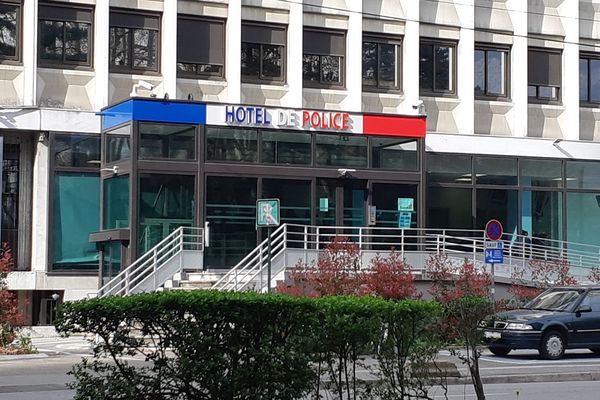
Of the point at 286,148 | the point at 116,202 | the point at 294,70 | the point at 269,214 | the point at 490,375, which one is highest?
the point at 294,70

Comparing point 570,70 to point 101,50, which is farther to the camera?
point 570,70

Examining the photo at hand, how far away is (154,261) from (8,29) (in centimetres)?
819

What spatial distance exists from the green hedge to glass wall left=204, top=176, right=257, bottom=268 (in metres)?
20.8

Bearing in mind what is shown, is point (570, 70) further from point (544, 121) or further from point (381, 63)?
point (381, 63)

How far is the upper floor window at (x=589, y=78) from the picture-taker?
40.2 metres

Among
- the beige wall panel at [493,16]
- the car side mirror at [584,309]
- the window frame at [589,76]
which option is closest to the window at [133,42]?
the beige wall panel at [493,16]

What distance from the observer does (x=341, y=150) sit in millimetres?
33312

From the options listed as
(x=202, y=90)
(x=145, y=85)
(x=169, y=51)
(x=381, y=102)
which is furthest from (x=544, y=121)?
(x=145, y=85)

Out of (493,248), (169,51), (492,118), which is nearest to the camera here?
(493,248)

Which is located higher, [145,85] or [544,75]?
[544,75]

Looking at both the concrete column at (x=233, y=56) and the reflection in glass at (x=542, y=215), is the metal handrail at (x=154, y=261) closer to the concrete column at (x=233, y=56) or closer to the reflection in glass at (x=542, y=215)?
the concrete column at (x=233, y=56)

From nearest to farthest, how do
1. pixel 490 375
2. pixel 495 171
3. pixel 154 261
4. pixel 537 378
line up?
pixel 490 375 → pixel 537 378 → pixel 154 261 → pixel 495 171

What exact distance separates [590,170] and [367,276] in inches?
597

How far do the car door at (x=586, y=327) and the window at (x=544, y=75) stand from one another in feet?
50.7
